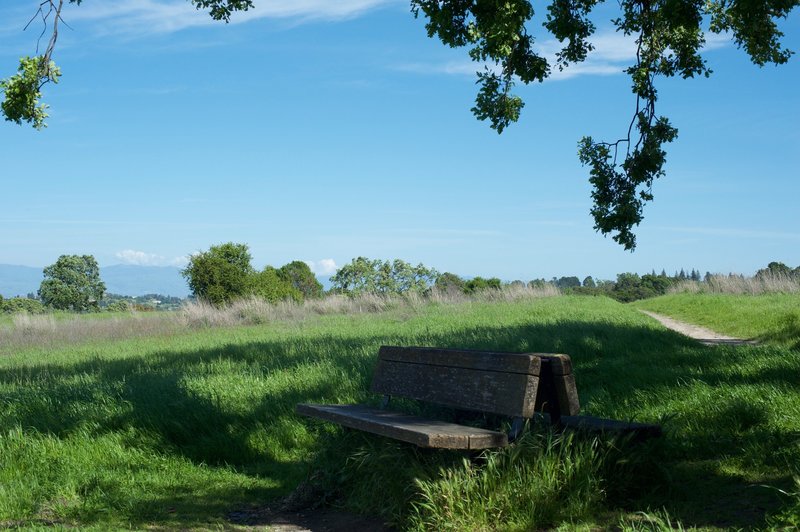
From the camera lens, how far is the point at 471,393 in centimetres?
550

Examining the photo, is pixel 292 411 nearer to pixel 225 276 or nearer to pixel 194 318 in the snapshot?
pixel 194 318

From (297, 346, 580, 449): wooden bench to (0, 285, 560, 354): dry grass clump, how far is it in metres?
18.6

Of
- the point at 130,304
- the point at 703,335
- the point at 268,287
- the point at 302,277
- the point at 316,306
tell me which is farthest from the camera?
the point at 302,277

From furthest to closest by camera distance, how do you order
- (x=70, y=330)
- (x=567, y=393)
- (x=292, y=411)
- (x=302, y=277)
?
(x=302, y=277) → (x=70, y=330) → (x=292, y=411) → (x=567, y=393)

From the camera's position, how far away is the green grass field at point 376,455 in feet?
15.8

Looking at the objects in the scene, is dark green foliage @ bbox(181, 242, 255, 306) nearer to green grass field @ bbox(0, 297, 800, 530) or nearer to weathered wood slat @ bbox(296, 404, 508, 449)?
green grass field @ bbox(0, 297, 800, 530)

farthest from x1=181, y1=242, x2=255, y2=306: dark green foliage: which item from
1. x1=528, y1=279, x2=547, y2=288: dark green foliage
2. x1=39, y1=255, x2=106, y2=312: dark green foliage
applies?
x1=39, y1=255, x2=106, y2=312: dark green foliage

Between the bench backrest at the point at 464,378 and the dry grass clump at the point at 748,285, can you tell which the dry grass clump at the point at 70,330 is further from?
the dry grass clump at the point at 748,285

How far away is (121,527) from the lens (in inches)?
209

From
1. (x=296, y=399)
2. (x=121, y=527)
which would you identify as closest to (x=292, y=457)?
(x=296, y=399)

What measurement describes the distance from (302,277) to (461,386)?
39624mm

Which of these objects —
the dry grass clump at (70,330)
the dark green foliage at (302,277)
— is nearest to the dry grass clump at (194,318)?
the dry grass clump at (70,330)

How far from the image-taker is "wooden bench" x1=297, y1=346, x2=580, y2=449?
4.96 metres

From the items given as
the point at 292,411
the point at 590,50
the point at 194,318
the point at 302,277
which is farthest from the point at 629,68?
the point at 302,277
